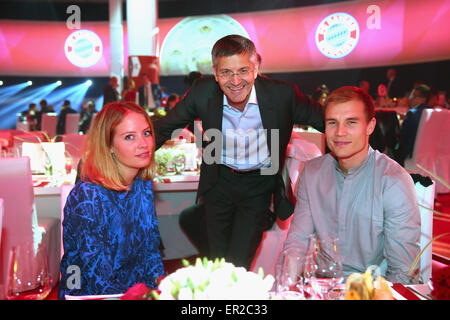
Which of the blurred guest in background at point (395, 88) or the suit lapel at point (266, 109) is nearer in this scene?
the suit lapel at point (266, 109)

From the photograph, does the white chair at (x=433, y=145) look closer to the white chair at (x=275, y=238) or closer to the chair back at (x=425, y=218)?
the white chair at (x=275, y=238)

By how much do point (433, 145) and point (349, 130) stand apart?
16.1ft

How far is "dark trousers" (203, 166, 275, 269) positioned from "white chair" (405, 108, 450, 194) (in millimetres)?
3971

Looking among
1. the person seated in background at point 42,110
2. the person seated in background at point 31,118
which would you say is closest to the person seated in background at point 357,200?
the person seated in background at point 31,118

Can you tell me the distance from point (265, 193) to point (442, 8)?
27.1 feet

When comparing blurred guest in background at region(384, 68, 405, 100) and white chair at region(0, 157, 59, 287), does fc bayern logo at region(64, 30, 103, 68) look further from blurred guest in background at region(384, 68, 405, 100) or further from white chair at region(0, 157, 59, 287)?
white chair at region(0, 157, 59, 287)

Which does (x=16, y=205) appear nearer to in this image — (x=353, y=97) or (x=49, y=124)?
(x=353, y=97)

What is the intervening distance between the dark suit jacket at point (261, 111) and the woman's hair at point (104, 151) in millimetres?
610

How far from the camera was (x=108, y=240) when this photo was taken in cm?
188

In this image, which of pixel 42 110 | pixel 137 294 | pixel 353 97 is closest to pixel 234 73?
pixel 353 97

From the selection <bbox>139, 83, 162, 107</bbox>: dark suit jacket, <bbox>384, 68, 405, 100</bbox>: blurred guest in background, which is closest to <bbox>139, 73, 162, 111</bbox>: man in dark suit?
<bbox>139, 83, 162, 107</bbox>: dark suit jacket

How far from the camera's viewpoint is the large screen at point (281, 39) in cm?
956

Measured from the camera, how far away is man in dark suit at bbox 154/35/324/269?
258cm

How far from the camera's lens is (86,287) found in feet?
5.83
